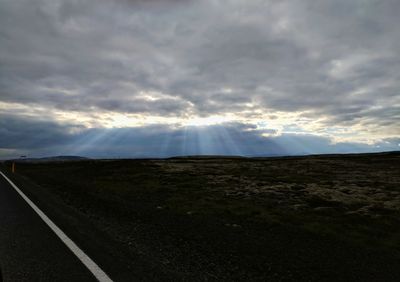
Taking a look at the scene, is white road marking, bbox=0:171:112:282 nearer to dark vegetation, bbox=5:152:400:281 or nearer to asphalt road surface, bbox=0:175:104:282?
asphalt road surface, bbox=0:175:104:282

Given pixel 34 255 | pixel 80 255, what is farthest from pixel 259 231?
pixel 34 255

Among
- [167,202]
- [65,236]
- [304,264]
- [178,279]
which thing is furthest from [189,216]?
[178,279]

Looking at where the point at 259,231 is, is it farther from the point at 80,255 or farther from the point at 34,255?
the point at 34,255

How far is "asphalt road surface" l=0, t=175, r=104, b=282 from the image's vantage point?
6852 millimetres

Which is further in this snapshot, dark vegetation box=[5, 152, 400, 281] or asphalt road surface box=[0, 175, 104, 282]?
dark vegetation box=[5, 152, 400, 281]

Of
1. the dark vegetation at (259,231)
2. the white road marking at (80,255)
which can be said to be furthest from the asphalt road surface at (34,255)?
the dark vegetation at (259,231)

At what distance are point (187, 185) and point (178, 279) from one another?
21098mm

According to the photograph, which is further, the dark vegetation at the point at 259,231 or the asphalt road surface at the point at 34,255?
the dark vegetation at the point at 259,231

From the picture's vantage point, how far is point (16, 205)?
16531 mm

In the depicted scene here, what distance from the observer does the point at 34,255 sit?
8227mm

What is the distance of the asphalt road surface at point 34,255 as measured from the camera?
685 cm

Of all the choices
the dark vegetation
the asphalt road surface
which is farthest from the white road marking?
the dark vegetation

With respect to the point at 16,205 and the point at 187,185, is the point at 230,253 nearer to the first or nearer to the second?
the point at 16,205

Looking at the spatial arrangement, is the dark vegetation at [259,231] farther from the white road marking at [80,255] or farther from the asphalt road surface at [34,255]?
the asphalt road surface at [34,255]
